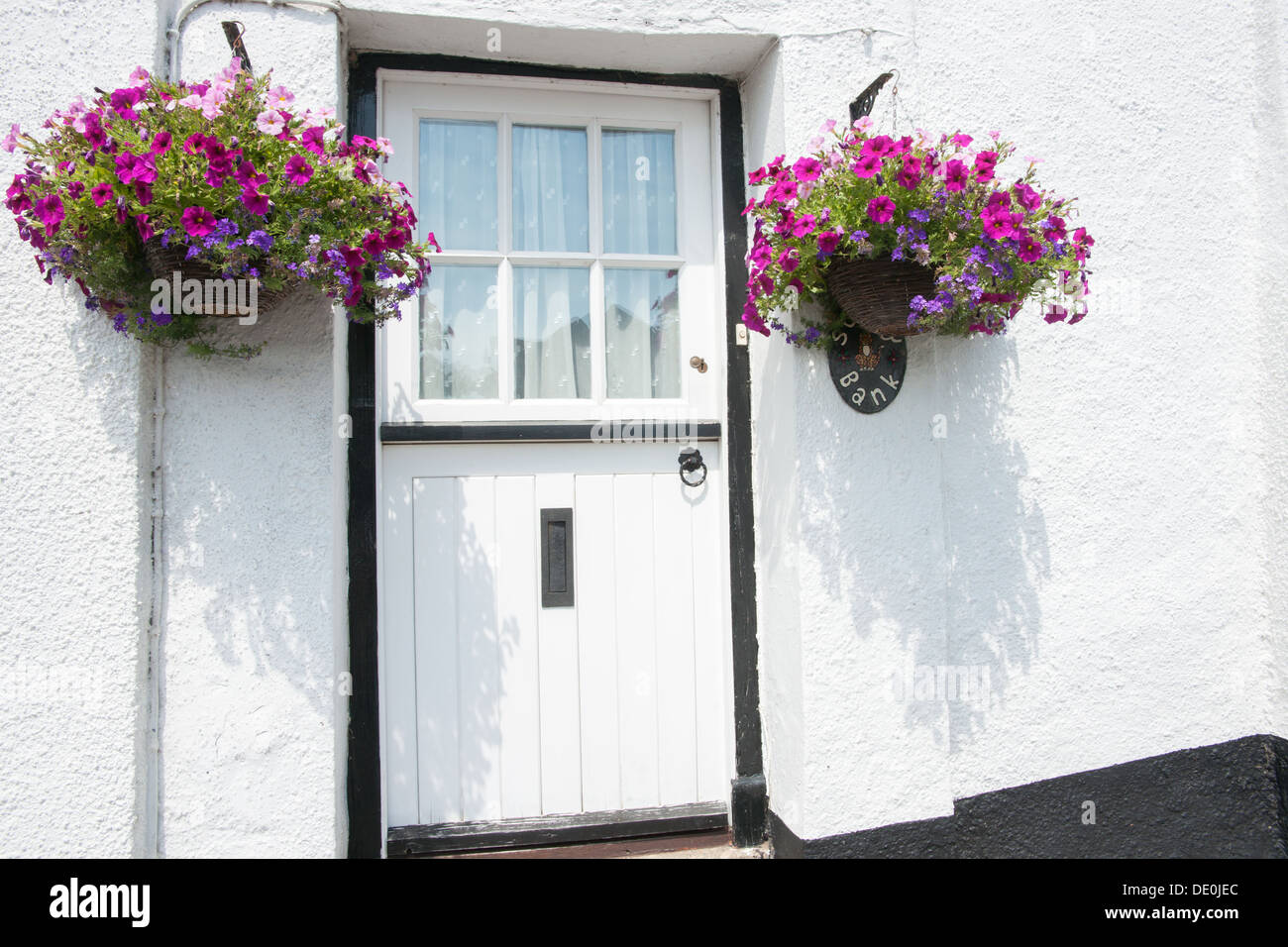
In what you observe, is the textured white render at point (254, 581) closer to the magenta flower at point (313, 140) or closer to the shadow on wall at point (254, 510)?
the shadow on wall at point (254, 510)

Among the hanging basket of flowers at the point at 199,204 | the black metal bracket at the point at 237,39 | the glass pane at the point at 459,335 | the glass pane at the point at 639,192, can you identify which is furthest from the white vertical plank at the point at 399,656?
the black metal bracket at the point at 237,39

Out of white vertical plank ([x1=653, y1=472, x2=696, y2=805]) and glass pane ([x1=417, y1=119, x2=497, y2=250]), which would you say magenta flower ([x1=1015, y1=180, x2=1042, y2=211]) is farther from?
glass pane ([x1=417, y1=119, x2=497, y2=250])

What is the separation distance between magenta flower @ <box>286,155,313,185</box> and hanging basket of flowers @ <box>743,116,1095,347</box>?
49.9 inches

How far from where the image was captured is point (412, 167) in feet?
9.89

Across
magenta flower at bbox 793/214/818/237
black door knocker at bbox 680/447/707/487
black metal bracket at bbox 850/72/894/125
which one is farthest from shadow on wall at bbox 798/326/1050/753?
black metal bracket at bbox 850/72/894/125

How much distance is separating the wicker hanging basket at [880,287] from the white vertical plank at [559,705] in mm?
1190

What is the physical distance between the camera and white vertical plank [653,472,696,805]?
3082 millimetres

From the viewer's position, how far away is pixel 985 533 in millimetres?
3064

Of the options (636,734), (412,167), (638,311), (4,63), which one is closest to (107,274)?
(4,63)

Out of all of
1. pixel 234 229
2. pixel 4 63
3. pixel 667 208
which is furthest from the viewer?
pixel 667 208

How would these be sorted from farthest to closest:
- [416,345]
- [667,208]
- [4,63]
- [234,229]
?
[667,208] → [416,345] → [4,63] → [234,229]

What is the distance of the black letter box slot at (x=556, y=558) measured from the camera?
2994mm

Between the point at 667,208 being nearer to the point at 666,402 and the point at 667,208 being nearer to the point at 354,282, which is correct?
the point at 666,402

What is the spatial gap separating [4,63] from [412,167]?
1.17 metres
